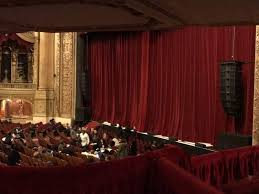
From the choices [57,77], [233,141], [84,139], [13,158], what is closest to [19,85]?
[57,77]

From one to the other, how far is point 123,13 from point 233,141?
21.1ft

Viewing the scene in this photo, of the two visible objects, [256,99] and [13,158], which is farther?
[256,99]

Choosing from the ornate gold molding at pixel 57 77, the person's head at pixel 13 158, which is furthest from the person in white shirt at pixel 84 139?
the ornate gold molding at pixel 57 77

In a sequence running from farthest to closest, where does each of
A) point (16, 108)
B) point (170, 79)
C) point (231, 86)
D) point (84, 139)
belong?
point (16, 108) < point (170, 79) < point (84, 139) < point (231, 86)

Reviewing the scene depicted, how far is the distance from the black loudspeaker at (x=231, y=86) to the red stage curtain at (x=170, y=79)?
19.1 inches

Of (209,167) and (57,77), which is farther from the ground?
(57,77)

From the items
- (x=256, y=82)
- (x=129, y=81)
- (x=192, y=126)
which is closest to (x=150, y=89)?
(x=129, y=81)

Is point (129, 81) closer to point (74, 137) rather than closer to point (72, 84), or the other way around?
point (72, 84)

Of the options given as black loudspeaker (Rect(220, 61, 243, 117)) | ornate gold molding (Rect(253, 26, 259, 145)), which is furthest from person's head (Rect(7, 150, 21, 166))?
ornate gold molding (Rect(253, 26, 259, 145))

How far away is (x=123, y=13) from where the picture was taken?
2729 millimetres

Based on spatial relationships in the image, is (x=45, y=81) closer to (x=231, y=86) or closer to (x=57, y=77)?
(x=57, y=77)

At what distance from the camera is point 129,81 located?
14391 millimetres

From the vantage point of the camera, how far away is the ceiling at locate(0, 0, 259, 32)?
230cm

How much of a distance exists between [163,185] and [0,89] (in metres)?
15.2
